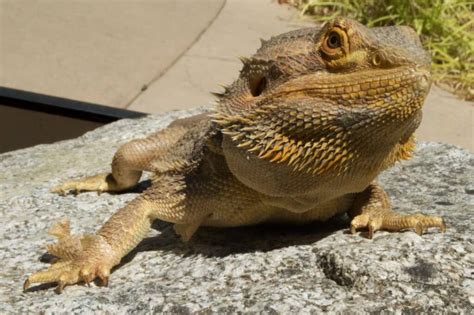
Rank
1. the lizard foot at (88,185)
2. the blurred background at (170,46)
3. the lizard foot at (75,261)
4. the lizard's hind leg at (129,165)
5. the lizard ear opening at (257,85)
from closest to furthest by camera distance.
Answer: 1. the lizard ear opening at (257,85)
2. the lizard foot at (75,261)
3. the lizard's hind leg at (129,165)
4. the lizard foot at (88,185)
5. the blurred background at (170,46)

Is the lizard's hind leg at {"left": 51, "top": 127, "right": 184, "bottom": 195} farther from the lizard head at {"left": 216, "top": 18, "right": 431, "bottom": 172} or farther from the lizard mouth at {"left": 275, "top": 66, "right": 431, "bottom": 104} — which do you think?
the lizard mouth at {"left": 275, "top": 66, "right": 431, "bottom": 104}

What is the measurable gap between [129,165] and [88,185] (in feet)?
0.81

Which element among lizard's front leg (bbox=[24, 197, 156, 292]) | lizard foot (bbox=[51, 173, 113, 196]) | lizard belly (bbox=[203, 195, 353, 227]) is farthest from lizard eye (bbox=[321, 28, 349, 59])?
lizard foot (bbox=[51, 173, 113, 196])

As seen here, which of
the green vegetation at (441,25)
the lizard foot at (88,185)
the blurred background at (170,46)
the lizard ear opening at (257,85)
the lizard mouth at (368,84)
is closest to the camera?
the lizard mouth at (368,84)

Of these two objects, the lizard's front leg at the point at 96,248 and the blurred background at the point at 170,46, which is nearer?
the lizard's front leg at the point at 96,248

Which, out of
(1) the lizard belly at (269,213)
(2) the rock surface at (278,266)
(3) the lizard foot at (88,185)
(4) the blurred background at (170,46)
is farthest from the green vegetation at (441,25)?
(1) the lizard belly at (269,213)

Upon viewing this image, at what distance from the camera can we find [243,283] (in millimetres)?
2387

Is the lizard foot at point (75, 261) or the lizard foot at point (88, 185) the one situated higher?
the lizard foot at point (75, 261)

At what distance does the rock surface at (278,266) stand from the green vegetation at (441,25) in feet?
11.3

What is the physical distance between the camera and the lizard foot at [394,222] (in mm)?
2467

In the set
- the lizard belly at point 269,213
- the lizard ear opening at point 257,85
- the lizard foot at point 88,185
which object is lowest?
the lizard foot at point 88,185

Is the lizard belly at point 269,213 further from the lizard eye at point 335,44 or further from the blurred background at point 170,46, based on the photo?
the blurred background at point 170,46

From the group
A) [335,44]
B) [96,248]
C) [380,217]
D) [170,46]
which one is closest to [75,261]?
[96,248]

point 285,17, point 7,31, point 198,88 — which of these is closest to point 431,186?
point 198,88
